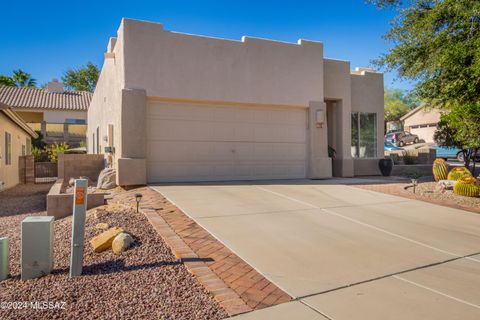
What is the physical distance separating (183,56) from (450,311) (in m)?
8.84

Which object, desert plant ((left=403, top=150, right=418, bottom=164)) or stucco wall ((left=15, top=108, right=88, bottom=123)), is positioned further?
stucco wall ((left=15, top=108, right=88, bottom=123))

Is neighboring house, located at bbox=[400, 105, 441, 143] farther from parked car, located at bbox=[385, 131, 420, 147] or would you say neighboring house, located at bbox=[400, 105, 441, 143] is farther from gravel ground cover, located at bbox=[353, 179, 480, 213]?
gravel ground cover, located at bbox=[353, 179, 480, 213]

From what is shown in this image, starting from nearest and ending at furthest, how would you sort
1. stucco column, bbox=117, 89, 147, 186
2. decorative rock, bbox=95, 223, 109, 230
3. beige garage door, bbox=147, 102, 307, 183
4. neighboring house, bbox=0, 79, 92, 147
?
1. decorative rock, bbox=95, 223, 109, 230
2. stucco column, bbox=117, 89, 147, 186
3. beige garage door, bbox=147, 102, 307, 183
4. neighboring house, bbox=0, 79, 92, 147

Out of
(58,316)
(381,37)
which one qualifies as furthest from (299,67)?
(58,316)

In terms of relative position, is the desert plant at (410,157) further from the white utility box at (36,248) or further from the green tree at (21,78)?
the green tree at (21,78)

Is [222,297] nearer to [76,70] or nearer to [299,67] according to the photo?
[299,67]

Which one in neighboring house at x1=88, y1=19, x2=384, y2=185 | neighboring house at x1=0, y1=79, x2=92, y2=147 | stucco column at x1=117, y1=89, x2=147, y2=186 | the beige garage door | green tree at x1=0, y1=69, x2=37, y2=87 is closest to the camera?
stucco column at x1=117, y1=89, x2=147, y2=186

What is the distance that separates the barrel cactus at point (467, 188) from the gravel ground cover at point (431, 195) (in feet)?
0.66

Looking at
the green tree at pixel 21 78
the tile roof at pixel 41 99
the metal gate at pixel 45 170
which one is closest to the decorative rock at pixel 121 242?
the metal gate at pixel 45 170

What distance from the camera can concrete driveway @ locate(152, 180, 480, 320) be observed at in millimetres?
3033

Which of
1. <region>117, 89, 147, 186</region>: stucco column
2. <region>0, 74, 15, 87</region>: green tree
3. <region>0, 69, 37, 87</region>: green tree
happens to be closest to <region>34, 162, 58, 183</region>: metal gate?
<region>117, 89, 147, 186</region>: stucco column

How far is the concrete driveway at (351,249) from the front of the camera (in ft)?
9.95

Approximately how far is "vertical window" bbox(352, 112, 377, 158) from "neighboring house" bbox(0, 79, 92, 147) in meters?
22.1

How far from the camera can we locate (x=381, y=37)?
10539 millimetres
